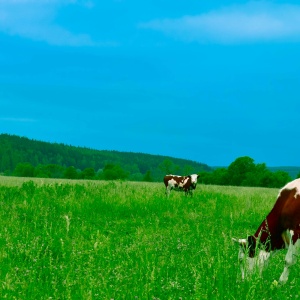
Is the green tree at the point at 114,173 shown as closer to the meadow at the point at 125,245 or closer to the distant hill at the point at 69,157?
the distant hill at the point at 69,157

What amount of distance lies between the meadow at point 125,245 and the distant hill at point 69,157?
149283 millimetres

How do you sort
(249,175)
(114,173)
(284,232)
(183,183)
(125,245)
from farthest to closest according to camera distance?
1. (114,173)
2. (249,175)
3. (183,183)
4. (125,245)
5. (284,232)

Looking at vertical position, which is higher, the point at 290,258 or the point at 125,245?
the point at 290,258

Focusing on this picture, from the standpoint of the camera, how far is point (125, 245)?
408 inches

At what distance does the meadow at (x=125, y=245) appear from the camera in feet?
18.0

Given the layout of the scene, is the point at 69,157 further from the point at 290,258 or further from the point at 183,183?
the point at 290,258

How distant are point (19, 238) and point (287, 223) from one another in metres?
6.03

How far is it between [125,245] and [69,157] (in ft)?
578

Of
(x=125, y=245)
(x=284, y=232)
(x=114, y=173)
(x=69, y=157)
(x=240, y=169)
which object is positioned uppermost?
(x=69, y=157)

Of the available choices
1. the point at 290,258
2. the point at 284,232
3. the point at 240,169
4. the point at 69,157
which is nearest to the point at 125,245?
the point at 284,232

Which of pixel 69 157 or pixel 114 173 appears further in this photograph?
pixel 69 157

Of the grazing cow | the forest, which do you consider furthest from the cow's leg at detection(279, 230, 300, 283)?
the forest

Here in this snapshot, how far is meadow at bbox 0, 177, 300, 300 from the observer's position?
5.47 metres

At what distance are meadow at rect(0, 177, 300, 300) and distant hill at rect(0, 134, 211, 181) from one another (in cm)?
14928
